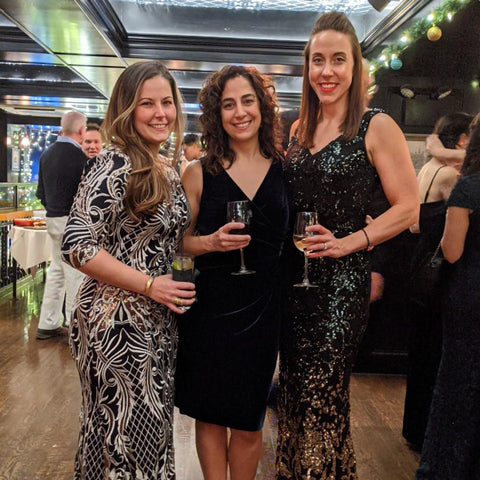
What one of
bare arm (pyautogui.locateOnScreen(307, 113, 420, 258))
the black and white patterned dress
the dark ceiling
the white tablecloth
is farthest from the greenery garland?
the white tablecloth

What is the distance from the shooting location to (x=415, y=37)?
514cm

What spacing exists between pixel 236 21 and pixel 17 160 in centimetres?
1080

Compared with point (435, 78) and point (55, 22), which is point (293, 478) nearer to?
point (55, 22)

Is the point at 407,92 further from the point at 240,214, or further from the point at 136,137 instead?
the point at 136,137

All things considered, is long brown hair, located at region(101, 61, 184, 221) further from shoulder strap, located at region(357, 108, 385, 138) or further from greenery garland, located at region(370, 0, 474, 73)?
greenery garland, located at region(370, 0, 474, 73)

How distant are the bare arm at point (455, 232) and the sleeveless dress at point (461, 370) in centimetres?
2

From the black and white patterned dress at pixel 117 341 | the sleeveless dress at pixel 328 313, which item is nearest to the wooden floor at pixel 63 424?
the sleeveless dress at pixel 328 313

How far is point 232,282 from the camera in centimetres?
202

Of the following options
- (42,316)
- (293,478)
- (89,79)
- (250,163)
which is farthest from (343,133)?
(89,79)

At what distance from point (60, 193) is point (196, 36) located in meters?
2.98

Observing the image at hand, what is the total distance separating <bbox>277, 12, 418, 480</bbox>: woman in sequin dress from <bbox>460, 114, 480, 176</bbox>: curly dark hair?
1.26 ft

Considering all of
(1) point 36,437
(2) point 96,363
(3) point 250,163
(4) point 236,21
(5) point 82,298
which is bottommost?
(1) point 36,437

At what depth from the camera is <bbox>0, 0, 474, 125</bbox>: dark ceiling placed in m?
5.55

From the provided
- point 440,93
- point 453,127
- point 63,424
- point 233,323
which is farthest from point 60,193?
point 440,93
